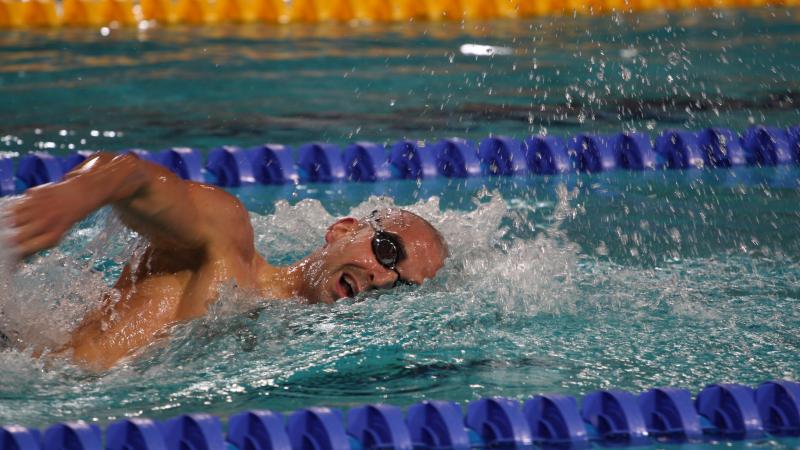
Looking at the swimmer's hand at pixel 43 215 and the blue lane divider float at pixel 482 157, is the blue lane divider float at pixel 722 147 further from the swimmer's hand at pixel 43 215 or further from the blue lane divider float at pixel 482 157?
the swimmer's hand at pixel 43 215

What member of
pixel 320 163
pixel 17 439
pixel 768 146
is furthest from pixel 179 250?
pixel 768 146

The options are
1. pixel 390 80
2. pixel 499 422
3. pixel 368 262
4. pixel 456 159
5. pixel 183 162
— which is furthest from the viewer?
pixel 390 80

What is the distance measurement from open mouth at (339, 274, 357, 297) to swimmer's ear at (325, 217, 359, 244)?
5.0 inches

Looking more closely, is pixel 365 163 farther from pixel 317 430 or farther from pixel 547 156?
pixel 317 430

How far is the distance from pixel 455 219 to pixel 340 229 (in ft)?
2.97

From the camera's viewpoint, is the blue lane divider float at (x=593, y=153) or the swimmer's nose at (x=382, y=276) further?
the blue lane divider float at (x=593, y=153)

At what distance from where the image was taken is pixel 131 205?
2.22m

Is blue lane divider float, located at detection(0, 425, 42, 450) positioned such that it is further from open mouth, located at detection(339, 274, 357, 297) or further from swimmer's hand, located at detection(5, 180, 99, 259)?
open mouth, located at detection(339, 274, 357, 297)

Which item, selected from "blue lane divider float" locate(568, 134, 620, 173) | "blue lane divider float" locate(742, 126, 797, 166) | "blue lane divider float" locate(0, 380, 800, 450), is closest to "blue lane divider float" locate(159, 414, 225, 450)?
"blue lane divider float" locate(0, 380, 800, 450)

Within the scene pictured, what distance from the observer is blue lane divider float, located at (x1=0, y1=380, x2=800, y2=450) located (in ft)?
7.48

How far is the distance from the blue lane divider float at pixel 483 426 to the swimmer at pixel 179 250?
1.06ft

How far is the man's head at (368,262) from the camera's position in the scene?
2.78m

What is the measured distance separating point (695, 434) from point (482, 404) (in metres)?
0.47

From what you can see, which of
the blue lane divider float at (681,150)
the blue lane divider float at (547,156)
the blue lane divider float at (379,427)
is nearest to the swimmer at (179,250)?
the blue lane divider float at (379,427)
